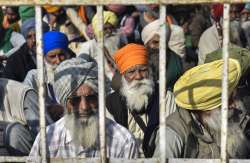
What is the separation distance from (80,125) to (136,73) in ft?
4.51

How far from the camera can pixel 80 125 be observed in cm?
397

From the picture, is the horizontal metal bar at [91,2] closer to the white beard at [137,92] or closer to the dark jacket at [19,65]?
the white beard at [137,92]

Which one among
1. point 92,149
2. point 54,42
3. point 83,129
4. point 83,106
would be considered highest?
point 54,42

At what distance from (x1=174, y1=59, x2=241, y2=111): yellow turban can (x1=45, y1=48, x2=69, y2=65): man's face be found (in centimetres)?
280

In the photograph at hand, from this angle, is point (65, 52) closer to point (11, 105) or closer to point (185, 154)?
point (11, 105)

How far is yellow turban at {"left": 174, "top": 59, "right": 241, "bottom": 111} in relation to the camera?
12.5 feet

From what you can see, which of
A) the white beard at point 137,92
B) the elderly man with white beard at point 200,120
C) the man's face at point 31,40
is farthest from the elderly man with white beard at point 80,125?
the man's face at point 31,40

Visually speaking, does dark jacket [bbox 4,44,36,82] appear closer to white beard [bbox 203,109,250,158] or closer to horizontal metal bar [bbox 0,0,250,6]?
white beard [bbox 203,109,250,158]

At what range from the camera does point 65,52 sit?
6719 millimetres

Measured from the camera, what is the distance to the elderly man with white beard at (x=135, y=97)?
15.8 ft

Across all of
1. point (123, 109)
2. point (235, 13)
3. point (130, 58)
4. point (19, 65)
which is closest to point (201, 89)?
point (123, 109)

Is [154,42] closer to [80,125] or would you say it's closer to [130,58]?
[130,58]

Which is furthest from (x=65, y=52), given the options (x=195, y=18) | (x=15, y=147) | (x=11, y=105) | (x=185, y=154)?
(x=195, y=18)

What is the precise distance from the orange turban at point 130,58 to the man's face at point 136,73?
35 millimetres
